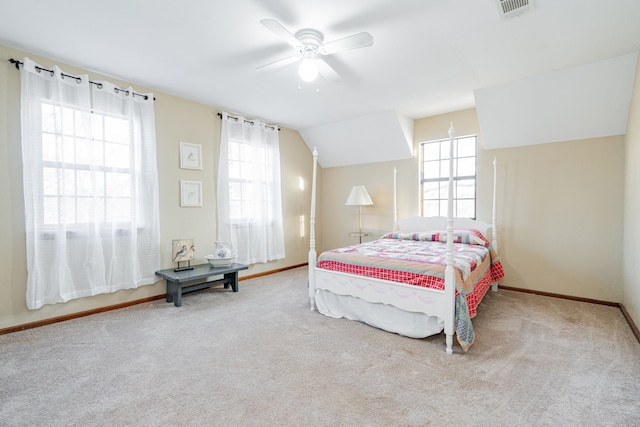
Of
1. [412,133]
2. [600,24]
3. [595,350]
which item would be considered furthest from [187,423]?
[412,133]

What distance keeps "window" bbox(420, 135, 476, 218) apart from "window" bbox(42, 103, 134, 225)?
13.4 ft

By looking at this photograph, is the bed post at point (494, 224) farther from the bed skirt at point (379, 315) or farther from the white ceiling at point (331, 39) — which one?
the bed skirt at point (379, 315)

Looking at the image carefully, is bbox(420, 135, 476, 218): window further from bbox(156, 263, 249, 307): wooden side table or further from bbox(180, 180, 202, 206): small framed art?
bbox(180, 180, 202, 206): small framed art

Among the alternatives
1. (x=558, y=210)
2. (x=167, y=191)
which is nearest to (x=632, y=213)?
(x=558, y=210)

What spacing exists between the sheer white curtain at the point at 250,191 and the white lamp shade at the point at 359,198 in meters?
1.19

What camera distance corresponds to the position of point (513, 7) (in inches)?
81.9

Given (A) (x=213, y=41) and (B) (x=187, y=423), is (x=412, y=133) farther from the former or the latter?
(B) (x=187, y=423)

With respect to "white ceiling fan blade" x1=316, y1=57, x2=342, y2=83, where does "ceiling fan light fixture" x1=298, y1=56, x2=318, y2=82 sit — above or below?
below


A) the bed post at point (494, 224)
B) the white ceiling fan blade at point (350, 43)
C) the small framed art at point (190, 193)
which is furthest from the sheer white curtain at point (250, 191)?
the bed post at point (494, 224)

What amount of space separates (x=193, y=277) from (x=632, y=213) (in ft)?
14.5

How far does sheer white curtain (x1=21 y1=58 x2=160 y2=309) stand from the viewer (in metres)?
2.76

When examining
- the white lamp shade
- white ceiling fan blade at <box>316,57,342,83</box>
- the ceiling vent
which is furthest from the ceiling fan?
the white lamp shade

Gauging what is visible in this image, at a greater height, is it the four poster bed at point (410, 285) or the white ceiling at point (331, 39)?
the white ceiling at point (331, 39)

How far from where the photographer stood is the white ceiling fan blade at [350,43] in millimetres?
2156
